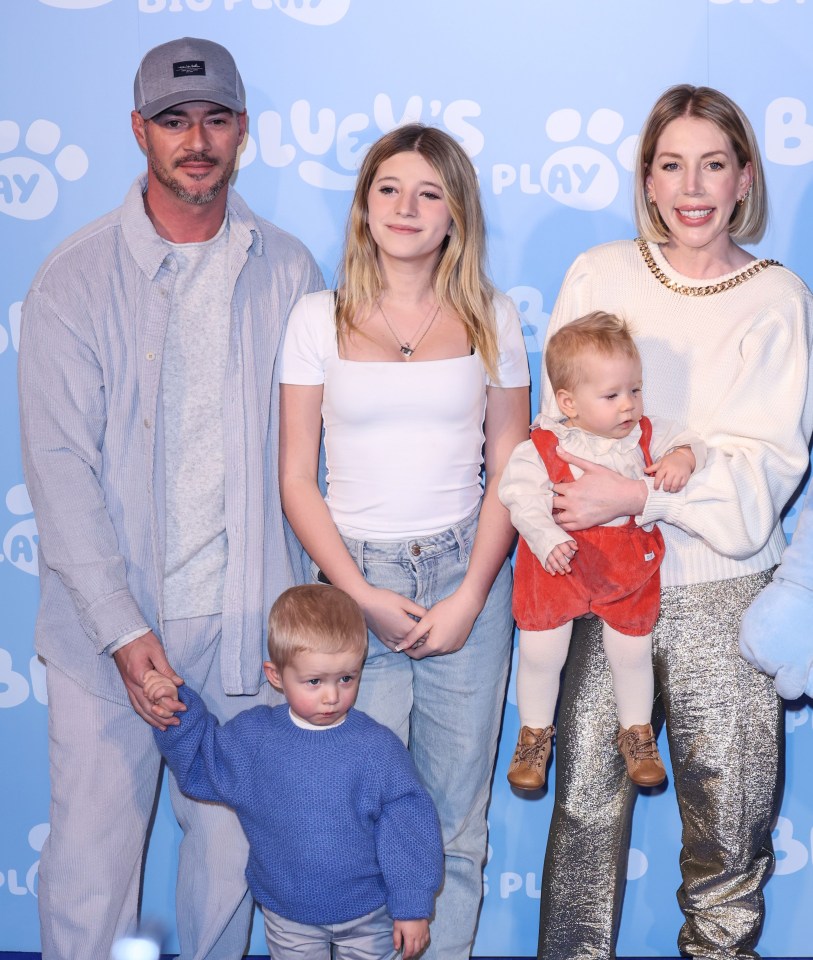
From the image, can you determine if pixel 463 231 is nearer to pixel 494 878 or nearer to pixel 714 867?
pixel 714 867

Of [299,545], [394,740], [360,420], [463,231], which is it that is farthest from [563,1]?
[394,740]

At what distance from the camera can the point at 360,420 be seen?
2570 millimetres

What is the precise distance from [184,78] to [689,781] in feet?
6.18

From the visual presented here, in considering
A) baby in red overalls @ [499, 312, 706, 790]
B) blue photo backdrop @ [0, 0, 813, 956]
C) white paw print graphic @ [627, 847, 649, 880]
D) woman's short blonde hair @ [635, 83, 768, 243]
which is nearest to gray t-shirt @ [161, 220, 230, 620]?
blue photo backdrop @ [0, 0, 813, 956]

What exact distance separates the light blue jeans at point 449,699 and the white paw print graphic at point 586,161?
0.89m

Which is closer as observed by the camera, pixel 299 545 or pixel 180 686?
pixel 180 686

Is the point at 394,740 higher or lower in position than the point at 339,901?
higher

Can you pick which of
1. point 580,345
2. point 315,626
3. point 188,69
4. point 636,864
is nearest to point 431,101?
A: point 188,69

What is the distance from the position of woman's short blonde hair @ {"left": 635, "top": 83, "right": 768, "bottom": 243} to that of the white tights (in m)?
0.91

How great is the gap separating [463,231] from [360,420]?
0.49 metres

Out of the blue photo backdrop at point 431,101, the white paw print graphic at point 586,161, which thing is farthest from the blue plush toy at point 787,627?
the white paw print graphic at point 586,161

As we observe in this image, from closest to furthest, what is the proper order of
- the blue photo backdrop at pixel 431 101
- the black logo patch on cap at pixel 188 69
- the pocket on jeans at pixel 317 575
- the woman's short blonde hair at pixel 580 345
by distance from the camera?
the woman's short blonde hair at pixel 580 345 < the black logo patch on cap at pixel 188 69 < the pocket on jeans at pixel 317 575 < the blue photo backdrop at pixel 431 101

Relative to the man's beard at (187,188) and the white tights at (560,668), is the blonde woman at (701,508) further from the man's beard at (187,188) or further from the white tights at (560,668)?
the man's beard at (187,188)

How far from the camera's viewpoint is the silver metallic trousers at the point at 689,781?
2.52 m
